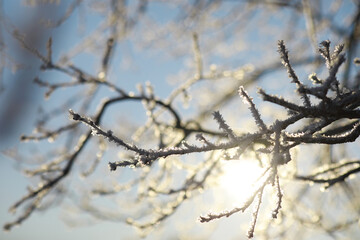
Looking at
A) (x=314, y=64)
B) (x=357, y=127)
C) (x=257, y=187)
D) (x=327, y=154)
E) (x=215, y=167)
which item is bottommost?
(x=257, y=187)

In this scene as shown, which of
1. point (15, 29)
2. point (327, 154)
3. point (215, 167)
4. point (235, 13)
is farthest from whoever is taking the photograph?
point (235, 13)

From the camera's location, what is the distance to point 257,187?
1.03 m

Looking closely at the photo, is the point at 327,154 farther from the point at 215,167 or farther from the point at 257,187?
the point at 257,187

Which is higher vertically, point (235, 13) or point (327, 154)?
point (235, 13)

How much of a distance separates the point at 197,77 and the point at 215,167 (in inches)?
35.0

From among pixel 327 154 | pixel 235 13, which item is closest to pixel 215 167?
pixel 327 154

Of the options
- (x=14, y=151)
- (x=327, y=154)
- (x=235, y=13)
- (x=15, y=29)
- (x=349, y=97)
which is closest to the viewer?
(x=349, y=97)

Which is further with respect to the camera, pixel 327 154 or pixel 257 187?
pixel 327 154

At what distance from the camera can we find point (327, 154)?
13.5ft

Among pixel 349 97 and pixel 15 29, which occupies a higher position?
pixel 15 29

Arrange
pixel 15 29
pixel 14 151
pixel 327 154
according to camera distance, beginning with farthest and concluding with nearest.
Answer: pixel 327 154 → pixel 14 151 → pixel 15 29

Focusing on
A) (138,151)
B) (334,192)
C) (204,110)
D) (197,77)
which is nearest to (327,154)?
(334,192)

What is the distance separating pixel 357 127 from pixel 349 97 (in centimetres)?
13

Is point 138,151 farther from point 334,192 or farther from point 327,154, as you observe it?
point 334,192
